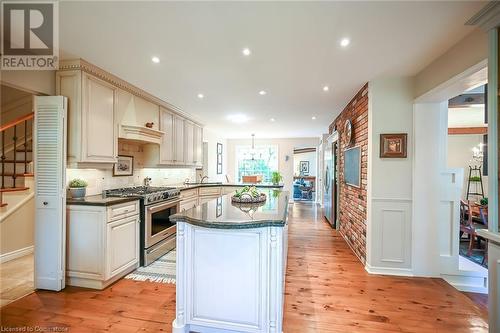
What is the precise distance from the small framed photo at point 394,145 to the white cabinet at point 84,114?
360 cm

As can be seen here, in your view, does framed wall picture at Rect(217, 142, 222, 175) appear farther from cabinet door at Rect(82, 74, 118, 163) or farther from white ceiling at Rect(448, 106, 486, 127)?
white ceiling at Rect(448, 106, 486, 127)

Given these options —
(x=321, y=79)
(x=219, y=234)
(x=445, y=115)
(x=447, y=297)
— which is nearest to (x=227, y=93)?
(x=321, y=79)

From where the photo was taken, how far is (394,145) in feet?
10.1

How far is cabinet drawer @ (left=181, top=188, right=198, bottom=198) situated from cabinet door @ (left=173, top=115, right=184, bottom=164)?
633mm

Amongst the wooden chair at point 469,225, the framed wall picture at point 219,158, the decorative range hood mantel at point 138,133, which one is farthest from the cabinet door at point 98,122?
the framed wall picture at point 219,158

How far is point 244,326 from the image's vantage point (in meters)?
1.83

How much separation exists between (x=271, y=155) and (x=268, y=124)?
10.2ft

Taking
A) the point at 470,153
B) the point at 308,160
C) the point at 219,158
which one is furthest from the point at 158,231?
the point at 308,160

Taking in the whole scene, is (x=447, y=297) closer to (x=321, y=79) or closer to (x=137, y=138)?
(x=321, y=79)

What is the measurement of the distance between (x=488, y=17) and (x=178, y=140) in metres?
4.57

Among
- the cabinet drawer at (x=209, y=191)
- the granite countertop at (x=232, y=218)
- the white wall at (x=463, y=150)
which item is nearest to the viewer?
the granite countertop at (x=232, y=218)

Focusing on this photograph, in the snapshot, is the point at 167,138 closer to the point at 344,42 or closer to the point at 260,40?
the point at 260,40

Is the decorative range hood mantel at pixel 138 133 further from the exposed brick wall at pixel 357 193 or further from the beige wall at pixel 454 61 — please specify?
the beige wall at pixel 454 61

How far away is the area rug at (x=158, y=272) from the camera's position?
2.91 m
